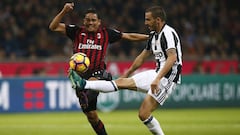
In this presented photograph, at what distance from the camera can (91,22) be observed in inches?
440

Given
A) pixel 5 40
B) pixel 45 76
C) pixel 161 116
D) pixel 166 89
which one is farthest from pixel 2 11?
pixel 166 89

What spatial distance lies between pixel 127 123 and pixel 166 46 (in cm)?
659

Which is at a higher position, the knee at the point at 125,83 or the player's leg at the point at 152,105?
the knee at the point at 125,83

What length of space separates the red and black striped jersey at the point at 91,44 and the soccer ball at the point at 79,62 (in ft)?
1.70

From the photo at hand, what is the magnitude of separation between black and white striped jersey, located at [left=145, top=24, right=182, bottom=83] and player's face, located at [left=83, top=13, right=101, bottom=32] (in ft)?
3.25

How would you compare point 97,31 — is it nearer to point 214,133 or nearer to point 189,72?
point 214,133

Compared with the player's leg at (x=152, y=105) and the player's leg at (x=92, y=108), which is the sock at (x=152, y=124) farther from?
the player's leg at (x=92, y=108)

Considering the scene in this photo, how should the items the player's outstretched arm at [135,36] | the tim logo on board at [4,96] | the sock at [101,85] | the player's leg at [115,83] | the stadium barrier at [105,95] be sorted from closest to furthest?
the player's leg at [115,83] < the sock at [101,85] < the player's outstretched arm at [135,36] < the tim logo on board at [4,96] < the stadium barrier at [105,95]

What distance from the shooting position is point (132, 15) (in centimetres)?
2502

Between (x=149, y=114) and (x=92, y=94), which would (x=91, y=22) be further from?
(x=149, y=114)

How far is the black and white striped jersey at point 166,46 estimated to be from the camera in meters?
10.4

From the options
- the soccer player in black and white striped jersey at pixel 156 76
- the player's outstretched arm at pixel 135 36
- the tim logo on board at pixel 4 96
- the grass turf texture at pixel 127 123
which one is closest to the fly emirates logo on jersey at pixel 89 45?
the player's outstretched arm at pixel 135 36

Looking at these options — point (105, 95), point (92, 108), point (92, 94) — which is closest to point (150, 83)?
point (92, 94)

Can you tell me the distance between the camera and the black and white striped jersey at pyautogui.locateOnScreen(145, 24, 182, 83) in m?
10.4
